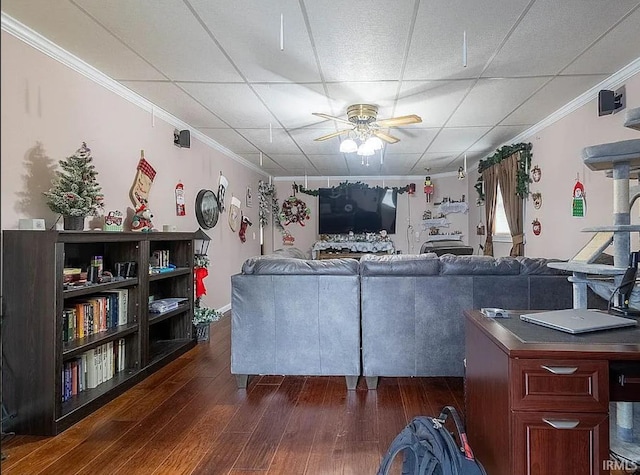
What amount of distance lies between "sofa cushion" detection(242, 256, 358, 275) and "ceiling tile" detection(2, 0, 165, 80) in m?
1.67

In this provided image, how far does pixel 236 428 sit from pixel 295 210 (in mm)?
6075

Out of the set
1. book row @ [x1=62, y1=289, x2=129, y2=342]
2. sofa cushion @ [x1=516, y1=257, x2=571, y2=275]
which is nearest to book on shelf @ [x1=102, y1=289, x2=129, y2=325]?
book row @ [x1=62, y1=289, x2=129, y2=342]

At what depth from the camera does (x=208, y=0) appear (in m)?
2.12

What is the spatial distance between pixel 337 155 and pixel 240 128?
1.93m

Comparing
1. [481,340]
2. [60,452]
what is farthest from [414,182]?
[60,452]

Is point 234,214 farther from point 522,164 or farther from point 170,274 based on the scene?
point 522,164

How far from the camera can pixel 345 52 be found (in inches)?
106

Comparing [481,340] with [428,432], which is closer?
[428,432]

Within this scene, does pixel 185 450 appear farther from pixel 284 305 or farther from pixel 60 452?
pixel 284 305

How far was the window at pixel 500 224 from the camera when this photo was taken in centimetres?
580

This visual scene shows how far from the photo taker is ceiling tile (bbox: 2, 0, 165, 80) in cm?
218

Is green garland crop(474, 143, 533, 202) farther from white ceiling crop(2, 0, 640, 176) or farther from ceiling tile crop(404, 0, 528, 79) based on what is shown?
ceiling tile crop(404, 0, 528, 79)

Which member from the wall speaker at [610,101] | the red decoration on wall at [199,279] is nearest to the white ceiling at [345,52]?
the wall speaker at [610,101]

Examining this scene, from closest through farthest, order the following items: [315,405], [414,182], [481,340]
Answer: [481,340]
[315,405]
[414,182]
